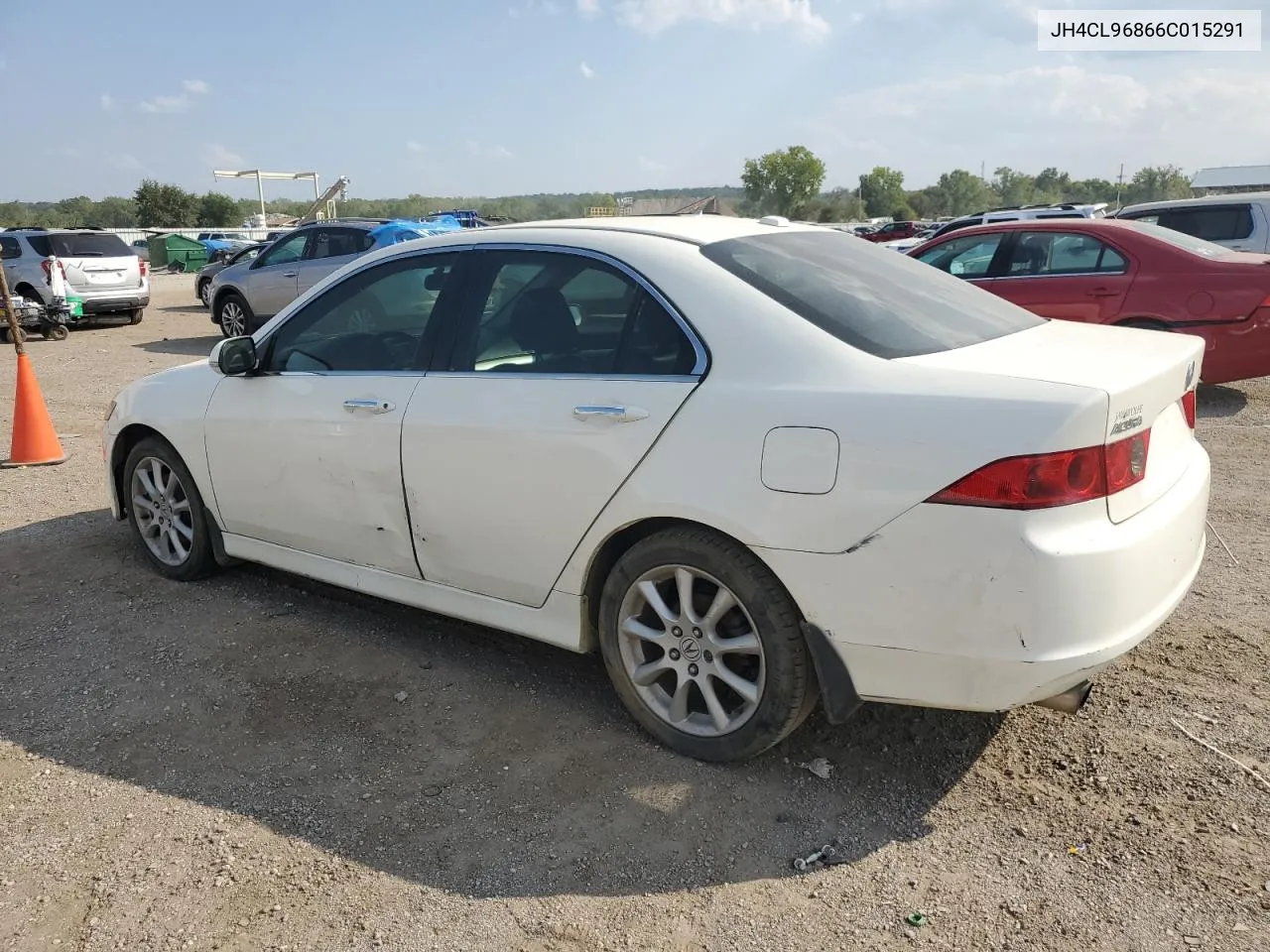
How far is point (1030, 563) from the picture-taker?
96.9 inches

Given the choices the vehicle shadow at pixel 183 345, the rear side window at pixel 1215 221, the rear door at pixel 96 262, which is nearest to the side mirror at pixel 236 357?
the rear side window at pixel 1215 221

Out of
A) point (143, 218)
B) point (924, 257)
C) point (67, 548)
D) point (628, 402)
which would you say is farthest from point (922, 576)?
point (143, 218)

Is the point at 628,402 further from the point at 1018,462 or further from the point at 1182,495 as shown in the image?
the point at 1182,495

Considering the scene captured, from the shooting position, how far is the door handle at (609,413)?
305cm

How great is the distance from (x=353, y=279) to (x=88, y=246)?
15.6 meters

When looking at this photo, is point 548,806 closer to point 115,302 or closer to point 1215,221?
point 1215,221

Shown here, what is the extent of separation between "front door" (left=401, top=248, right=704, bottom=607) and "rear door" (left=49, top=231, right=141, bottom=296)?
15863 mm

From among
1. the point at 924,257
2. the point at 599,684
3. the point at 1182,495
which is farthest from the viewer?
the point at 924,257

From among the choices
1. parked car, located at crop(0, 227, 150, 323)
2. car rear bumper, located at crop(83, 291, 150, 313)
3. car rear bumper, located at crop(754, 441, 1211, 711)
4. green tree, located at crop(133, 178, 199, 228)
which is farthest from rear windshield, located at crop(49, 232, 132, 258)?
green tree, located at crop(133, 178, 199, 228)

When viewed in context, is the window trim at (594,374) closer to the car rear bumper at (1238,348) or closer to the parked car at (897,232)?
the car rear bumper at (1238,348)

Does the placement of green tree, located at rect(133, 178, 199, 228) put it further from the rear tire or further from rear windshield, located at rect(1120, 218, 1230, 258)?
rear windshield, located at rect(1120, 218, 1230, 258)

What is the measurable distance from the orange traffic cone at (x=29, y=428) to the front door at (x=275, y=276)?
6.78m

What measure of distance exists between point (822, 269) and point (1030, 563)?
4.24 ft

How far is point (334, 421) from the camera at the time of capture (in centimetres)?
386
